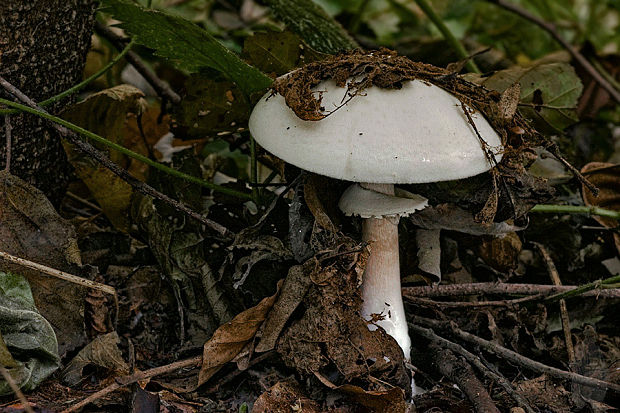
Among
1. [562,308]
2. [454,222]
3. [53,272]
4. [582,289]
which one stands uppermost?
[53,272]

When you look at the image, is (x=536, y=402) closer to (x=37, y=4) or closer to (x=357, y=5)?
(x=37, y=4)

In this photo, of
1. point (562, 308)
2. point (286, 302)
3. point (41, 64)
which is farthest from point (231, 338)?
point (562, 308)

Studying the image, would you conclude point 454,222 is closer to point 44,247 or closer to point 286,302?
point 286,302

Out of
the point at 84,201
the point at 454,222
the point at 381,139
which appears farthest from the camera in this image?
the point at 84,201

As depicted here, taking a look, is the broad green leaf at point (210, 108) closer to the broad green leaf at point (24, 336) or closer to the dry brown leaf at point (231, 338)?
the dry brown leaf at point (231, 338)

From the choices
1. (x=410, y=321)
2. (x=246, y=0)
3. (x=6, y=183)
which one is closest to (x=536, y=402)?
(x=410, y=321)

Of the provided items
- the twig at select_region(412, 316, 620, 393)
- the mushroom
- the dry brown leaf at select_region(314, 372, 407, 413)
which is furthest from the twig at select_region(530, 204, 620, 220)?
the dry brown leaf at select_region(314, 372, 407, 413)

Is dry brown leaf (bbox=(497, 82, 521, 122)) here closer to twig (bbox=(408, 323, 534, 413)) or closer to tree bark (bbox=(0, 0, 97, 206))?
twig (bbox=(408, 323, 534, 413))
